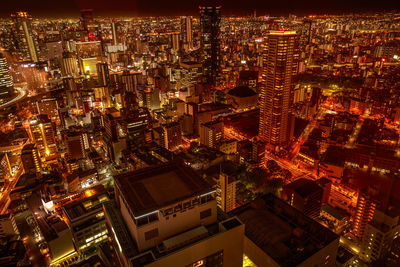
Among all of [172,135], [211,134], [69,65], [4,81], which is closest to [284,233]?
[211,134]

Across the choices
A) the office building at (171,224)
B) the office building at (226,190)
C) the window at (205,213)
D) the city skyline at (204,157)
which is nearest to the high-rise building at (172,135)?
the city skyline at (204,157)

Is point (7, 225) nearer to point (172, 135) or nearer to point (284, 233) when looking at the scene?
point (172, 135)

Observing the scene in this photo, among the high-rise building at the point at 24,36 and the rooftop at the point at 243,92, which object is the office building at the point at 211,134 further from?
the high-rise building at the point at 24,36

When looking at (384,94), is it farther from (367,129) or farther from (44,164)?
(44,164)

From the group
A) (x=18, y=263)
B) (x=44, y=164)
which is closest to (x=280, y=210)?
(x=18, y=263)

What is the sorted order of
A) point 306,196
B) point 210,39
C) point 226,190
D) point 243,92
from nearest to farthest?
point 306,196 < point 226,190 < point 243,92 < point 210,39

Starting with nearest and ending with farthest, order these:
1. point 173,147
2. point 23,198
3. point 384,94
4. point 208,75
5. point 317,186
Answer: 1. point 317,186
2. point 23,198
3. point 173,147
4. point 384,94
5. point 208,75

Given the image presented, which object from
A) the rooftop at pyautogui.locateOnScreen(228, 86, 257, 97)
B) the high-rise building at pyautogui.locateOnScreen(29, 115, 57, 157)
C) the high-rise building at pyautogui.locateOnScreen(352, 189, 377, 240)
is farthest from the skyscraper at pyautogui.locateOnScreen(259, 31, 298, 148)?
the high-rise building at pyautogui.locateOnScreen(29, 115, 57, 157)
